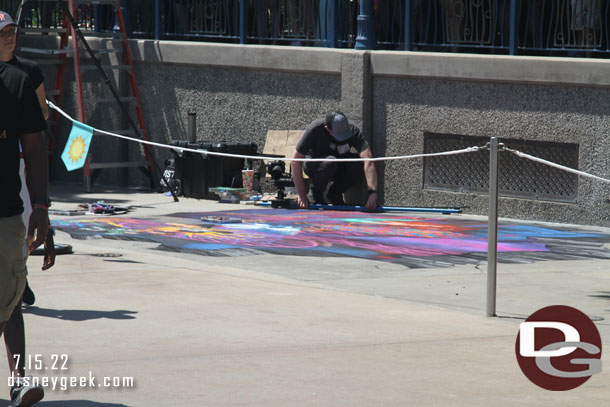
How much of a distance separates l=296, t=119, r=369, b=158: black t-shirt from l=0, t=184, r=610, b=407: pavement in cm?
437

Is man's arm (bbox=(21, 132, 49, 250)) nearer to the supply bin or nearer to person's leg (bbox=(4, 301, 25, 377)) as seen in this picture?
person's leg (bbox=(4, 301, 25, 377))

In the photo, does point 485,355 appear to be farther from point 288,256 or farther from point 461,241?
point 461,241

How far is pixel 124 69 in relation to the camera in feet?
58.2

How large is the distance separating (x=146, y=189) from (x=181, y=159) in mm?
1420

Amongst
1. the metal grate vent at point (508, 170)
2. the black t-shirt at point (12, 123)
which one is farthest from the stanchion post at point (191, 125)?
the black t-shirt at point (12, 123)

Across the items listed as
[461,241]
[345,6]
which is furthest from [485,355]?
[345,6]

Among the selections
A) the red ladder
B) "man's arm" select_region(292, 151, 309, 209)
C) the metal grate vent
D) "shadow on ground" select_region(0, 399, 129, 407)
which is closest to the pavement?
"shadow on ground" select_region(0, 399, 129, 407)

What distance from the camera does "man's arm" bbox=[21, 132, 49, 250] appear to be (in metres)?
5.42

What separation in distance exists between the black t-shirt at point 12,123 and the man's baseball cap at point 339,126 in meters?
9.46

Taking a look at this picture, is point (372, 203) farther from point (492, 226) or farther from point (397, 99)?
point (492, 226)

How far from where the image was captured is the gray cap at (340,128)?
14.7 meters

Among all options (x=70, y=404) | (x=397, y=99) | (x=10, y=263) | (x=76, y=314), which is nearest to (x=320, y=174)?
(x=397, y=99)

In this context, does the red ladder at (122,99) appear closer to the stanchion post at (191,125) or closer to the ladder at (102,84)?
the ladder at (102,84)

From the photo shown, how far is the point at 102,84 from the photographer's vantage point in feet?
59.3
